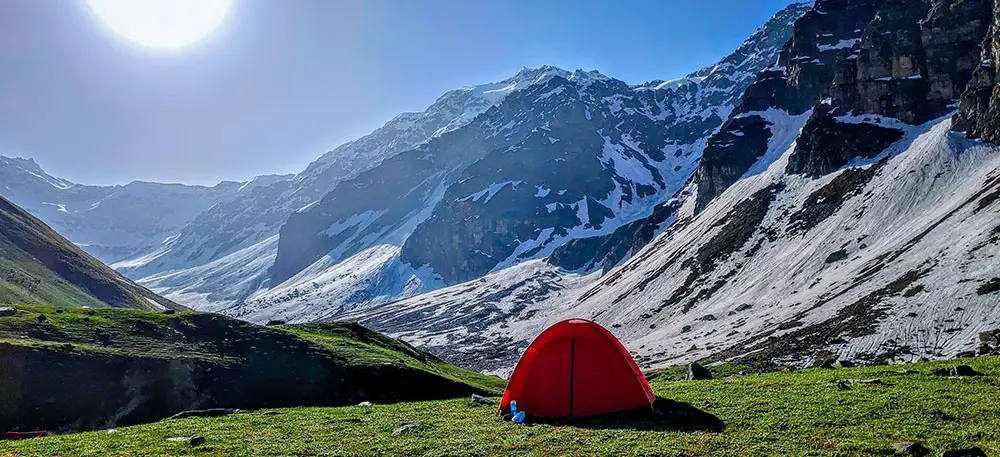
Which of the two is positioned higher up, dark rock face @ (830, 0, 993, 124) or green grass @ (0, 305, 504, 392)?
dark rock face @ (830, 0, 993, 124)

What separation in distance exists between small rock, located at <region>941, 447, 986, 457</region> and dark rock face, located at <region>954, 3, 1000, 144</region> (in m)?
137

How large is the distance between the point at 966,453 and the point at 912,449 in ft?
3.66

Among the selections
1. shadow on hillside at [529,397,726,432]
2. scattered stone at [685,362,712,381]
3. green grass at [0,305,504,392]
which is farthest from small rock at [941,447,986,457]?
green grass at [0,305,504,392]

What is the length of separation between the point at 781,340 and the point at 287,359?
6871cm

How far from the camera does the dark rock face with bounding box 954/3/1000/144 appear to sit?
11629 cm

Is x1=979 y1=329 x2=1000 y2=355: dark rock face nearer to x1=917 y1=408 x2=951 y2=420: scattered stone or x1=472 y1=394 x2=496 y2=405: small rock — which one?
x1=917 y1=408 x2=951 y2=420: scattered stone

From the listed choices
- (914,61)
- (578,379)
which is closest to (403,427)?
(578,379)

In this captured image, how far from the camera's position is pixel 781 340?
78875mm

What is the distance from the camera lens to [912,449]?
13.7 metres

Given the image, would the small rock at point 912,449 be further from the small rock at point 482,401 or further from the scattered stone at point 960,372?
the small rock at point 482,401

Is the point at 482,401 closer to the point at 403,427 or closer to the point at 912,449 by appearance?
the point at 403,427

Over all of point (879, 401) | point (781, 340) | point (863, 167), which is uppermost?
point (863, 167)

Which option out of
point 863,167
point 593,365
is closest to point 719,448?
point 593,365

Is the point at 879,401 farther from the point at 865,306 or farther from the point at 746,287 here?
the point at 746,287
